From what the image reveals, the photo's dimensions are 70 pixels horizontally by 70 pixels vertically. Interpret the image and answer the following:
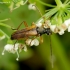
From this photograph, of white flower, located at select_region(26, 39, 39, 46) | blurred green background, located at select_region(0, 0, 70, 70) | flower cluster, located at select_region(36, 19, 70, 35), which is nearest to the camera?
flower cluster, located at select_region(36, 19, 70, 35)

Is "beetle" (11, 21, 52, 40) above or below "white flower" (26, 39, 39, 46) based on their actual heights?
above

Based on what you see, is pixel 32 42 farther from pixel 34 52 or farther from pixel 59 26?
pixel 34 52

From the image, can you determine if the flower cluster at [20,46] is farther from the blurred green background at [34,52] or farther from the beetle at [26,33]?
the blurred green background at [34,52]

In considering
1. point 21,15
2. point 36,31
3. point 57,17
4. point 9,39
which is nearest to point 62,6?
point 57,17

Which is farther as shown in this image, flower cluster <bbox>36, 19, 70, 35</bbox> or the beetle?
the beetle

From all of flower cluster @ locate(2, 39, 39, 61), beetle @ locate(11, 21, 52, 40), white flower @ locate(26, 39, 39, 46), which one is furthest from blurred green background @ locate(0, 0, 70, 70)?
white flower @ locate(26, 39, 39, 46)

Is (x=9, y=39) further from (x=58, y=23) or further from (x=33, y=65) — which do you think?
(x=33, y=65)

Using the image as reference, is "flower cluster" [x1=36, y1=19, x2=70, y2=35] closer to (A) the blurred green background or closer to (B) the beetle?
(B) the beetle

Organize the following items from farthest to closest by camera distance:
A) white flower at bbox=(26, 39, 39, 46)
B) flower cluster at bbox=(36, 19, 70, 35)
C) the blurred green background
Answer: the blurred green background, white flower at bbox=(26, 39, 39, 46), flower cluster at bbox=(36, 19, 70, 35)
